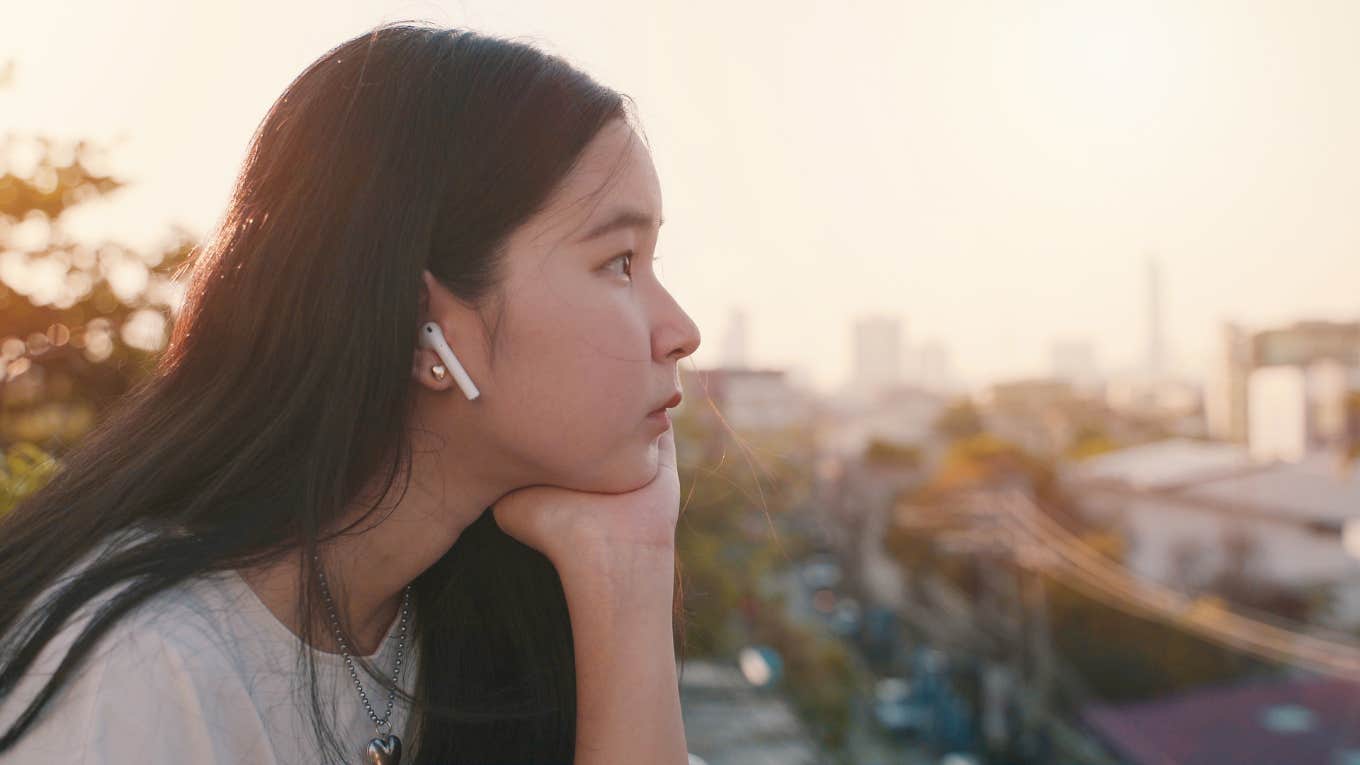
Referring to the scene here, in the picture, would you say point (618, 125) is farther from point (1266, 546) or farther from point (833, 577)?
point (833, 577)

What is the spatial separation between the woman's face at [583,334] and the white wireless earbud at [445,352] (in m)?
0.02

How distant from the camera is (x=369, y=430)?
3.74ft

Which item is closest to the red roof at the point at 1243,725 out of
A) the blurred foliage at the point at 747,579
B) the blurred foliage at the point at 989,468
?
the blurred foliage at the point at 747,579

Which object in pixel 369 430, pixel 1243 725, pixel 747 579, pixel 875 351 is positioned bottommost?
pixel 1243 725

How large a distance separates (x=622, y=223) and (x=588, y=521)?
35cm

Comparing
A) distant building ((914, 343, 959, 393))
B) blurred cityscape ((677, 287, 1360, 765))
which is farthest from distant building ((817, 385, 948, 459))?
distant building ((914, 343, 959, 393))

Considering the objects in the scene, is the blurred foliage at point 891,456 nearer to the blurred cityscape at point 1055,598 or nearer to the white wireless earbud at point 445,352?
the blurred cityscape at point 1055,598

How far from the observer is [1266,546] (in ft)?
70.1

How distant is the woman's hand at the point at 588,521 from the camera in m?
1.31

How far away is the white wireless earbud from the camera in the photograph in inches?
45.7

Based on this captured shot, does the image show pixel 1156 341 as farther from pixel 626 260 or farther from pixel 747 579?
pixel 626 260

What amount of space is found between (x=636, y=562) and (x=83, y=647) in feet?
1.87

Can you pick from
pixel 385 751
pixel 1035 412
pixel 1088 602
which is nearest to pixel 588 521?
pixel 385 751

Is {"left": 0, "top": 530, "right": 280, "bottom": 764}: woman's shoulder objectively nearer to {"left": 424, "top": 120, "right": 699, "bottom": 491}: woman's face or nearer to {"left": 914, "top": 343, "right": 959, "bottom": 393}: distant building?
{"left": 424, "top": 120, "right": 699, "bottom": 491}: woman's face
